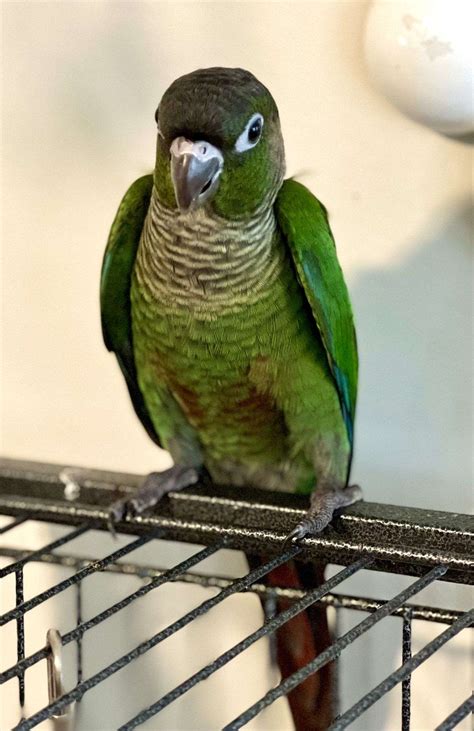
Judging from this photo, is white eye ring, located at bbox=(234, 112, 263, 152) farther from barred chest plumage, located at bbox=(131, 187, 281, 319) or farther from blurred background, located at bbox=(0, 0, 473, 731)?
blurred background, located at bbox=(0, 0, 473, 731)

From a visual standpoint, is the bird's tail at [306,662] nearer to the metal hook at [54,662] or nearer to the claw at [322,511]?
the claw at [322,511]

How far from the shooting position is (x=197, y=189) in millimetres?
688

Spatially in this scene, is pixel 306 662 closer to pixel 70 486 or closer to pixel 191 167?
pixel 70 486

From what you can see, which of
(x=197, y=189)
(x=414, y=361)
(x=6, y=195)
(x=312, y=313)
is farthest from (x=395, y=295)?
(x=6, y=195)

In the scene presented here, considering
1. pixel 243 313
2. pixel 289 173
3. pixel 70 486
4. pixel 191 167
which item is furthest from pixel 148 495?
pixel 289 173

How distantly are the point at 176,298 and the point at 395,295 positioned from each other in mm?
298

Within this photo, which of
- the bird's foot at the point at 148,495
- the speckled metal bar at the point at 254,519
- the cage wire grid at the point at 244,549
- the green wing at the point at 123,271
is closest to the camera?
the cage wire grid at the point at 244,549

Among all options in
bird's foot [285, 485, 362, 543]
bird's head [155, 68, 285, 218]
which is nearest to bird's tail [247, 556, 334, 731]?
bird's foot [285, 485, 362, 543]

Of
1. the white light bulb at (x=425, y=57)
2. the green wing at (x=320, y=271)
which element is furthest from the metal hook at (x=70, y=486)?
the white light bulb at (x=425, y=57)

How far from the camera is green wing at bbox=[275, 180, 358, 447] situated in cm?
79

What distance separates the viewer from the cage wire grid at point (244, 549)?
517mm

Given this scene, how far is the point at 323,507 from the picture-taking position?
71cm

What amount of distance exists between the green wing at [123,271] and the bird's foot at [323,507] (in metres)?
0.27

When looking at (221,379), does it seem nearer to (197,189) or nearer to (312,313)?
(312,313)
